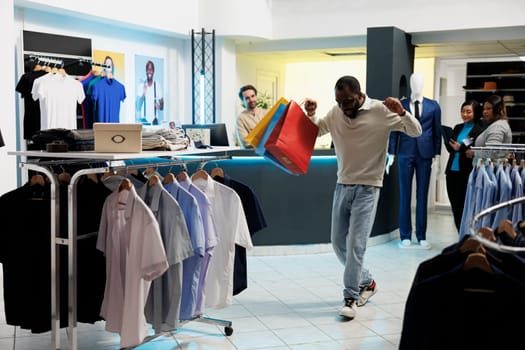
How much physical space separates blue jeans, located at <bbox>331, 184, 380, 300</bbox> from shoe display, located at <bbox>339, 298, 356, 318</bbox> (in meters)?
0.04

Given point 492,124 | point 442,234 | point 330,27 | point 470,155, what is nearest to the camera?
point 492,124

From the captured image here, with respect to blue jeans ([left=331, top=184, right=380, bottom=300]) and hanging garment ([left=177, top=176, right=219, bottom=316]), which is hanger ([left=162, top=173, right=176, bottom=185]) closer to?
hanging garment ([left=177, top=176, right=219, bottom=316])

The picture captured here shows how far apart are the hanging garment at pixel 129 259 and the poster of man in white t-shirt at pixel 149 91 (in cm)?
593

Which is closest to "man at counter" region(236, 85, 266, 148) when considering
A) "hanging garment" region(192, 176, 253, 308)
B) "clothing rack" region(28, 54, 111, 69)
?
"clothing rack" region(28, 54, 111, 69)

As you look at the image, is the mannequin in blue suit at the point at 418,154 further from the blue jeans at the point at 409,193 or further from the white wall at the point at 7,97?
the white wall at the point at 7,97

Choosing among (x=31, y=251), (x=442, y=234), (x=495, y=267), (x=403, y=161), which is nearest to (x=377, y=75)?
(x=403, y=161)

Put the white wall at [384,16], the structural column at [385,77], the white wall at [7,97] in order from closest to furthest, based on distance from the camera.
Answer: the white wall at [7,97]
the structural column at [385,77]
the white wall at [384,16]

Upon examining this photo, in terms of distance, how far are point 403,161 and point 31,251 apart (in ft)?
16.9

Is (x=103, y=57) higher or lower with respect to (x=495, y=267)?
higher

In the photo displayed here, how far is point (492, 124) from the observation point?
21.5 feet

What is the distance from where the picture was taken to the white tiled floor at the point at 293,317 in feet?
14.1

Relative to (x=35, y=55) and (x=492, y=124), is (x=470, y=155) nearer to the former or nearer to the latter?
(x=492, y=124)

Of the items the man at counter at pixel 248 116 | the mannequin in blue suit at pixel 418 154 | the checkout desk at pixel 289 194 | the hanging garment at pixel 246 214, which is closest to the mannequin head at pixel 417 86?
the mannequin in blue suit at pixel 418 154

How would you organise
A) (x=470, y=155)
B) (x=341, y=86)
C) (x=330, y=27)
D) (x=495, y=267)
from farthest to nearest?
(x=330, y=27) < (x=470, y=155) < (x=341, y=86) < (x=495, y=267)
